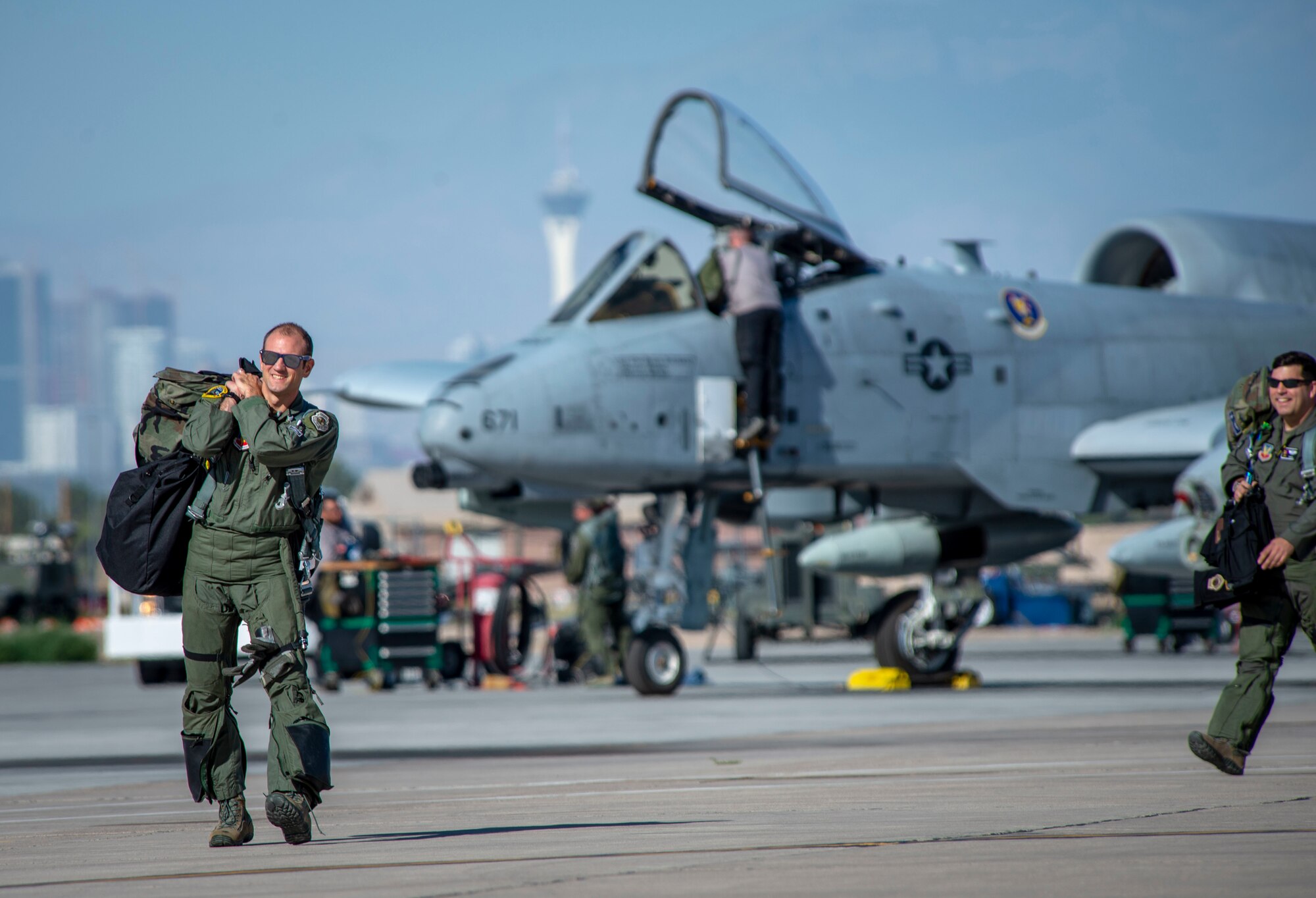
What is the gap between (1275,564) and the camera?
267 inches

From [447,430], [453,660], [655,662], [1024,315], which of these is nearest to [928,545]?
[1024,315]

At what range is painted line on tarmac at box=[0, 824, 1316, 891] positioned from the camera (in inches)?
182

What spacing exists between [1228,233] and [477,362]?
28.6 ft

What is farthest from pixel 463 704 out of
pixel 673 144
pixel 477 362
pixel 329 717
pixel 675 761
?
pixel 675 761

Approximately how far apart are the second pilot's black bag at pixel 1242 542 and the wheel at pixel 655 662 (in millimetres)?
7547

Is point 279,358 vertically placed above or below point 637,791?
above

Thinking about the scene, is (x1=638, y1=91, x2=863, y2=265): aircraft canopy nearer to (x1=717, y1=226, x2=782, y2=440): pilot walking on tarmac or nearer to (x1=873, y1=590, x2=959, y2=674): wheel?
(x1=717, y1=226, x2=782, y2=440): pilot walking on tarmac

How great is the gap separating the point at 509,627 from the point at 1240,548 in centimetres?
1118

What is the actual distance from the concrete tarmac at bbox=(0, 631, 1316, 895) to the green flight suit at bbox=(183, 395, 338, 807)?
1.17 ft

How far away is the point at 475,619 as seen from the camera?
18.2 metres

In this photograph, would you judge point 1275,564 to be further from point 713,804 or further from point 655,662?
point 655,662

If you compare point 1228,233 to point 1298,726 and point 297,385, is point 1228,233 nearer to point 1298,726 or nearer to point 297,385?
point 1298,726

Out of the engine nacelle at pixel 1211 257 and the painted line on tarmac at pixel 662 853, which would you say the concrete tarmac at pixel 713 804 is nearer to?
the painted line on tarmac at pixel 662 853

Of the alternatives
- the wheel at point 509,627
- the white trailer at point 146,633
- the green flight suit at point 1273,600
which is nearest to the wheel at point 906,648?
the wheel at point 509,627
